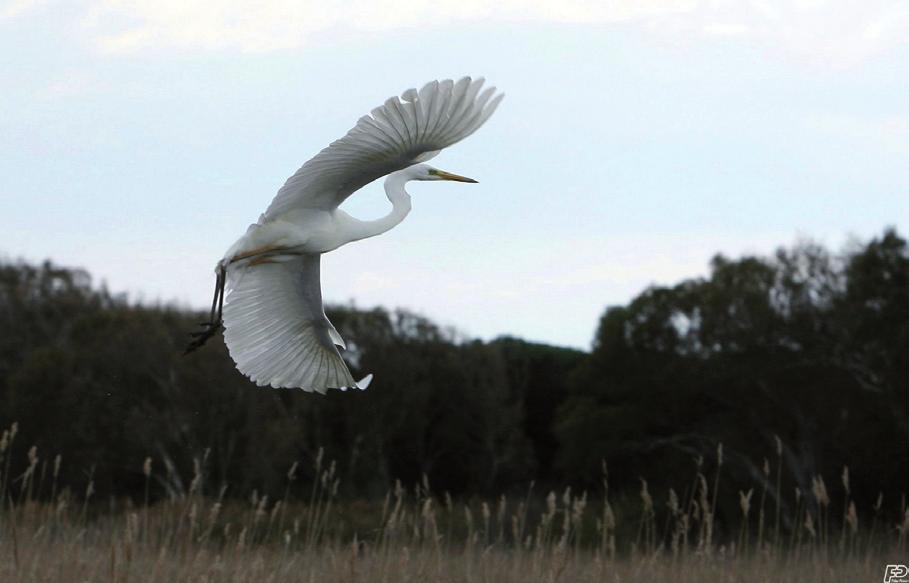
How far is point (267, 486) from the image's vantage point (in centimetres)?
2250

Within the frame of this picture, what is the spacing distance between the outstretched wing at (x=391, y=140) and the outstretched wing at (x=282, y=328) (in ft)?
1.63

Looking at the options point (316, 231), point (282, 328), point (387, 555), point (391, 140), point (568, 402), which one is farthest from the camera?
point (568, 402)

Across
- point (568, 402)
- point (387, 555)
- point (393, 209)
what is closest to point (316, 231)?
point (393, 209)

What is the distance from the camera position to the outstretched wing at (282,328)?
20.5 feet

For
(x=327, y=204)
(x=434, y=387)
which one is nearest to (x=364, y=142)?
(x=327, y=204)

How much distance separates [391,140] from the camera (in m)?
5.28

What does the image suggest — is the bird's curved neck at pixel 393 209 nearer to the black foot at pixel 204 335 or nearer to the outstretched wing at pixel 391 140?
the outstretched wing at pixel 391 140

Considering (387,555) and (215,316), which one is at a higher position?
(215,316)

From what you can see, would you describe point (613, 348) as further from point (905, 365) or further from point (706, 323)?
point (905, 365)

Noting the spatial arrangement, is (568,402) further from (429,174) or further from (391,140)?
(391,140)

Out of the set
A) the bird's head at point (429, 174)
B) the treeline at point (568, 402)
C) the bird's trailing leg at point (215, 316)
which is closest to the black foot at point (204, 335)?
the bird's trailing leg at point (215, 316)

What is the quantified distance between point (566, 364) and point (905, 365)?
35.8 feet

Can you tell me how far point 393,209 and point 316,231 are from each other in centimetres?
38

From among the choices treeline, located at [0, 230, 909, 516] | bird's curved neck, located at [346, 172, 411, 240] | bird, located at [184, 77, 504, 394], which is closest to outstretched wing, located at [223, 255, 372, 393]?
bird, located at [184, 77, 504, 394]
